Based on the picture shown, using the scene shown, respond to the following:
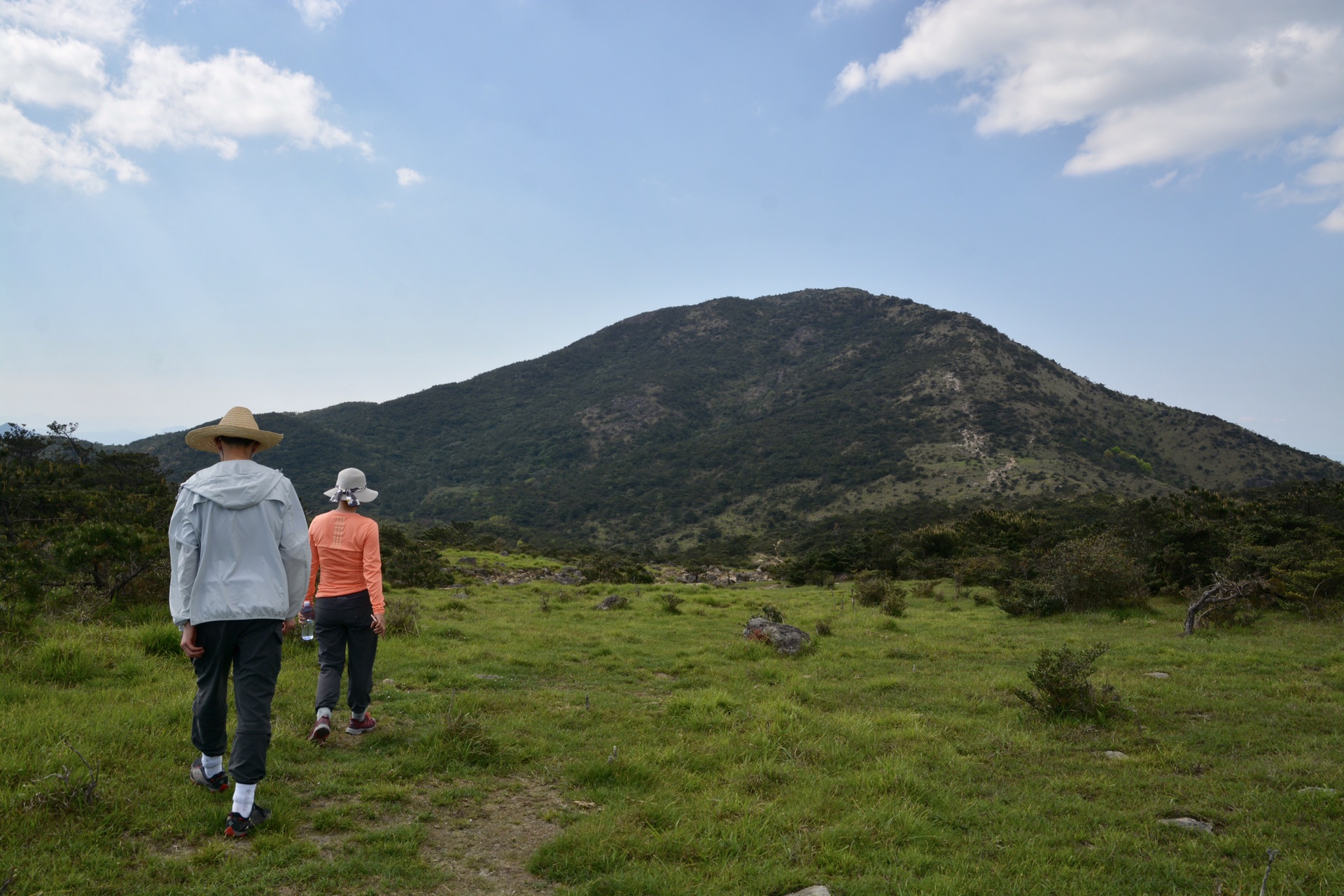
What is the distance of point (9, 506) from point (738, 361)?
4466 inches

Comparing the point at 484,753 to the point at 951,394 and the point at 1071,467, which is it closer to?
the point at 1071,467

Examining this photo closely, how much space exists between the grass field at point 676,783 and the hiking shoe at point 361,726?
0.17 m

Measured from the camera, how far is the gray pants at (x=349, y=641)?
5.80m

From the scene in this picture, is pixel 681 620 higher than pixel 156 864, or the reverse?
pixel 156 864

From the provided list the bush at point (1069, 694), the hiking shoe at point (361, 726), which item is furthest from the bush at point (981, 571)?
the hiking shoe at point (361, 726)

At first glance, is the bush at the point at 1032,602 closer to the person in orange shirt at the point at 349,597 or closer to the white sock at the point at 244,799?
the person in orange shirt at the point at 349,597

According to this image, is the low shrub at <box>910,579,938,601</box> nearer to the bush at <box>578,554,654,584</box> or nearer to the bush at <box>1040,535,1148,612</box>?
the bush at <box>1040,535,1148,612</box>

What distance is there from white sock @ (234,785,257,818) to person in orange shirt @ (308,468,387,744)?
67.8 inches

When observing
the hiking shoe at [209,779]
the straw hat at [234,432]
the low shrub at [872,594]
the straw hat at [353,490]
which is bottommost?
the low shrub at [872,594]

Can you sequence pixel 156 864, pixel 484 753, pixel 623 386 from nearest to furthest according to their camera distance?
pixel 156 864, pixel 484 753, pixel 623 386

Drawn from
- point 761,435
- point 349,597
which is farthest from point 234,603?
point 761,435

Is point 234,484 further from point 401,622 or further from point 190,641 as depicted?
point 401,622

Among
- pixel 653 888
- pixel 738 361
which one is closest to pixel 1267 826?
pixel 653 888

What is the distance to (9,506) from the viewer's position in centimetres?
1384
